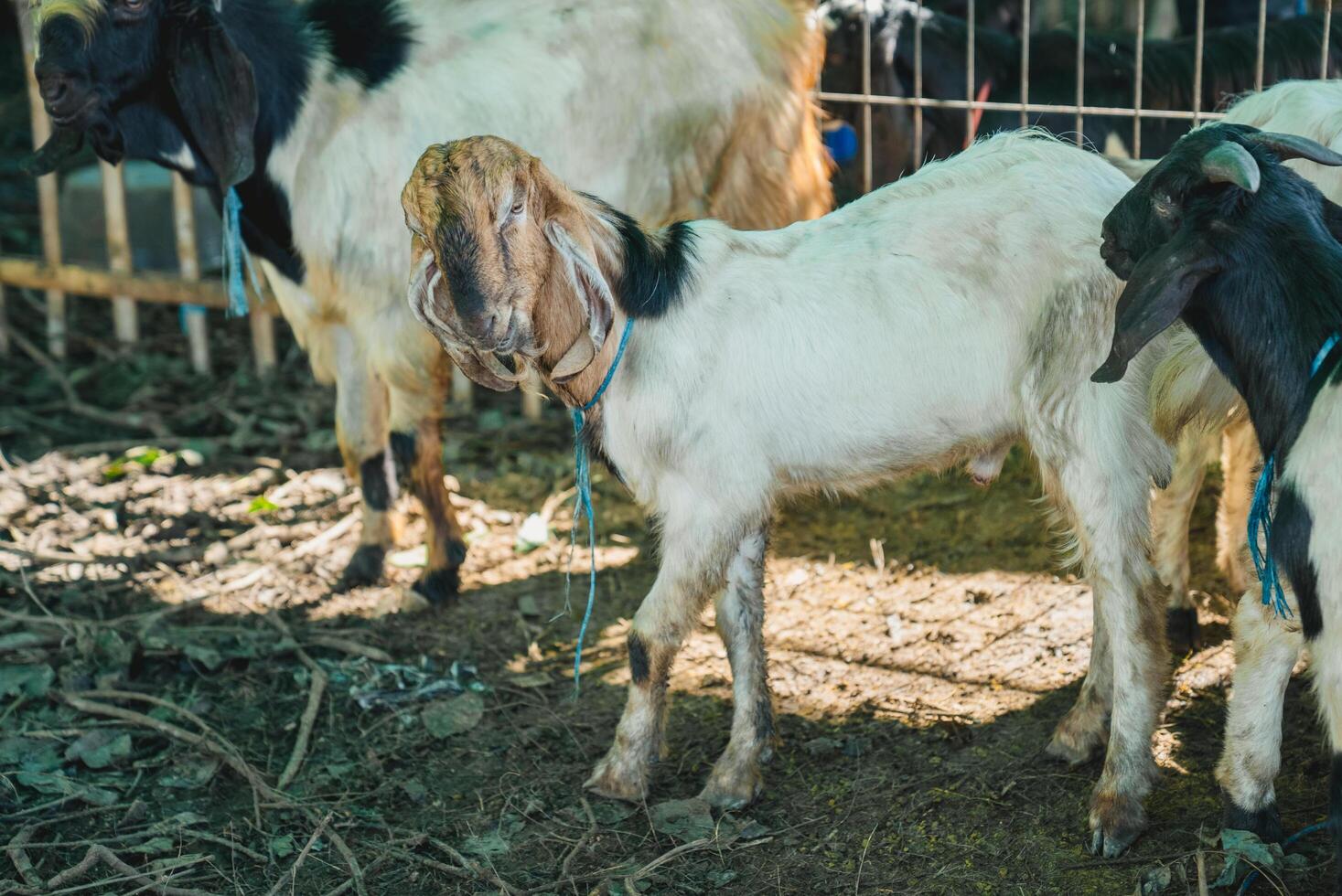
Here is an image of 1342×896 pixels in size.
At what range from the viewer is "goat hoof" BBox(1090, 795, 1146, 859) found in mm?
3363

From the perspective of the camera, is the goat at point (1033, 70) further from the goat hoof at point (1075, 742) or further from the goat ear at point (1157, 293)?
the goat ear at point (1157, 293)

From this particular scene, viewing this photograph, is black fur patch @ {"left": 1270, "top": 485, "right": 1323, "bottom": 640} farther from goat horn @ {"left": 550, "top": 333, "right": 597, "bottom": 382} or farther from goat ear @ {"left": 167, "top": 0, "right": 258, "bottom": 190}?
goat ear @ {"left": 167, "top": 0, "right": 258, "bottom": 190}

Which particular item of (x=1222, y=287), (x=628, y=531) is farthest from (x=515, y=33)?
(x=1222, y=287)

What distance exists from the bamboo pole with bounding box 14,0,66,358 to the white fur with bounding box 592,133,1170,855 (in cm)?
484

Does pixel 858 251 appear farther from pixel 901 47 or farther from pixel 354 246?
pixel 901 47

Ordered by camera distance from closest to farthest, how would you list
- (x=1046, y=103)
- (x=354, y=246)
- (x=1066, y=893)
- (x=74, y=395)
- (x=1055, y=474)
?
(x=1066, y=893) → (x=1055, y=474) → (x=354, y=246) → (x=1046, y=103) → (x=74, y=395)

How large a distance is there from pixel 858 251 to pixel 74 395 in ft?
16.9

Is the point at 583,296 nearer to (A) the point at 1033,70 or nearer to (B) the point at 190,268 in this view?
(A) the point at 1033,70

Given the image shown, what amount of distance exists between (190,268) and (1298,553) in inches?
243

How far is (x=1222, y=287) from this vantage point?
2867 mm

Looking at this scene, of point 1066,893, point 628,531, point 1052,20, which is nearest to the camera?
point 1066,893

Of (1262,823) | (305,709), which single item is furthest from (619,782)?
(1262,823)

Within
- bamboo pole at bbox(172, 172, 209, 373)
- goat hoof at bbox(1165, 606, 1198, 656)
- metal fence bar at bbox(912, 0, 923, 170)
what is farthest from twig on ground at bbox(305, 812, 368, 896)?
bamboo pole at bbox(172, 172, 209, 373)

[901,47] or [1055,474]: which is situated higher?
[901,47]
